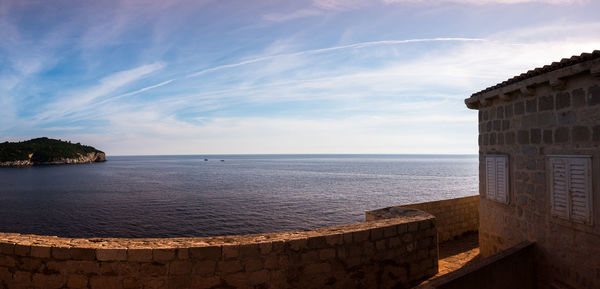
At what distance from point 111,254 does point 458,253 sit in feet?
31.3

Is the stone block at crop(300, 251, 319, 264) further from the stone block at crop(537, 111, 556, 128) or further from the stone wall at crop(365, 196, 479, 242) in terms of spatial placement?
the stone wall at crop(365, 196, 479, 242)

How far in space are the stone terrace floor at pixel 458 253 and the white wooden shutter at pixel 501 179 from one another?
2.01m

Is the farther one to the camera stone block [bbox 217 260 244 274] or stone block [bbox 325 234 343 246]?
stone block [bbox 325 234 343 246]

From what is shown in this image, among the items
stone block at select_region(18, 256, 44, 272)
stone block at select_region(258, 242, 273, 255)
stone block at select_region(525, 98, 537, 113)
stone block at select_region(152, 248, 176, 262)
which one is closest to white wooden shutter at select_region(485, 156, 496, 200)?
stone block at select_region(525, 98, 537, 113)

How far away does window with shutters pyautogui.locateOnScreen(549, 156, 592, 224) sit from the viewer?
5.94m

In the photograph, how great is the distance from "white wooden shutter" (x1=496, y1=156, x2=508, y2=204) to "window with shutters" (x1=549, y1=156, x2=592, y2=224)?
4.64 feet

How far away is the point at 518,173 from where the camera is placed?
7.70 meters

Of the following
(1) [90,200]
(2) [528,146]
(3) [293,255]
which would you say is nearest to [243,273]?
(3) [293,255]

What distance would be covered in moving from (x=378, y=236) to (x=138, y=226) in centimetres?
2606

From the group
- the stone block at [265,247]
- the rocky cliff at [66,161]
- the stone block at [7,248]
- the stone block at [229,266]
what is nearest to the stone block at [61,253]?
the stone block at [7,248]

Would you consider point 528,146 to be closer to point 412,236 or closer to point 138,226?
point 412,236

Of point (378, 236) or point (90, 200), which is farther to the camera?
point (90, 200)

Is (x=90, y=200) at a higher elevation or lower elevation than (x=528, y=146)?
lower

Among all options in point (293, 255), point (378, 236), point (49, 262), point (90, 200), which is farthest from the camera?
point (90, 200)
